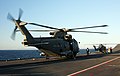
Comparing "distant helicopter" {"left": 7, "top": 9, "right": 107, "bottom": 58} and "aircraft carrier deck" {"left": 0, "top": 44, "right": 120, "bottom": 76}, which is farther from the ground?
"distant helicopter" {"left": 7, "top": 9, "right": 107, "bottom": 58}

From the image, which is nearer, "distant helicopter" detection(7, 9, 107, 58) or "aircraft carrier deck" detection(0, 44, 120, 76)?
"aircraft carrier deck" detection(0, 44, 120, 76)

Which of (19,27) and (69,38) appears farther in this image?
(69,38)

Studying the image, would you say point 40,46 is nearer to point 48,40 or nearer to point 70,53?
point 48,40

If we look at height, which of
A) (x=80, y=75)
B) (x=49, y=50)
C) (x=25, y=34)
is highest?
(x=25, y=34)

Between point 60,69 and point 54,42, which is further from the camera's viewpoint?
point 54,42

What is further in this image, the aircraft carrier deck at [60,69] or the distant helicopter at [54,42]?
the distant helicopter at [54,42]

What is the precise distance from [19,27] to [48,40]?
5521 millimetres

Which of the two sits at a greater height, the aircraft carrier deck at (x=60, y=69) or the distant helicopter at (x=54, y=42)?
the distant helicopter at (x=54, y=42)

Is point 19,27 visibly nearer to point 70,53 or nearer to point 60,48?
point 60,48

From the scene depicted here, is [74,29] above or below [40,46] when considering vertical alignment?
above

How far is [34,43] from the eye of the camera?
31781mm

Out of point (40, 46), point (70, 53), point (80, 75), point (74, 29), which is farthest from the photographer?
point (70, 53)

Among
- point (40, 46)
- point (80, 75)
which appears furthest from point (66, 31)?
point (80, 75)

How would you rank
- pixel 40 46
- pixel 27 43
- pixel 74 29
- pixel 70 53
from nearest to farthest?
pixel 27 43 < pixel 40 46 < pixel 74 29 < pixel 70 53
